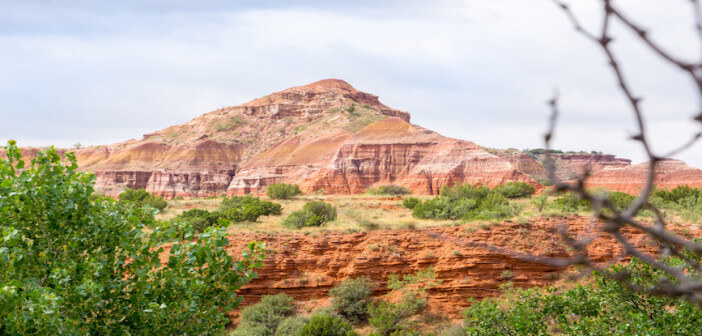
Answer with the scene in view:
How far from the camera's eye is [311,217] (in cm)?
2831

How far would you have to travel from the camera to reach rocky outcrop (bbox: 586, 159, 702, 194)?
176ft

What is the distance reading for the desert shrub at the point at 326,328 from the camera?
1766 cm

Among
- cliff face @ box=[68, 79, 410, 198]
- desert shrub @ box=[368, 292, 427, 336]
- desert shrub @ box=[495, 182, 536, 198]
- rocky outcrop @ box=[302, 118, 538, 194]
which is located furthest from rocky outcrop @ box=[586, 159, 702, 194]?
cliff face @ box=[68, 79, 410, 198]

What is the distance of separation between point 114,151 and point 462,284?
295ft

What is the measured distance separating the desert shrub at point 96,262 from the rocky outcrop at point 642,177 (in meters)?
53.1

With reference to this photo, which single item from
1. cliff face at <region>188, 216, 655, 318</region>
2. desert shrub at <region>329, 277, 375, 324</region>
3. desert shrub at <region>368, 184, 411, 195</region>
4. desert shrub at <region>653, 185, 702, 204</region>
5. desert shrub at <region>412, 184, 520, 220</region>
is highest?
desert shrub at <region>653, 185, 702, 204</region>

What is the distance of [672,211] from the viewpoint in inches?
1102

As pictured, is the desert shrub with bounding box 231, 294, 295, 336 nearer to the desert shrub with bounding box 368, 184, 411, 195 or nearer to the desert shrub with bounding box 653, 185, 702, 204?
the desert shrub with bounding box 653, 185, 702, 204

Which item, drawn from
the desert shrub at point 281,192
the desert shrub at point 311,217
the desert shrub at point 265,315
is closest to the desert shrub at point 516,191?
the desert shrub at point 311,217

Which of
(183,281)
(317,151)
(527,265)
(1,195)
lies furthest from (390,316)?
(317,151)

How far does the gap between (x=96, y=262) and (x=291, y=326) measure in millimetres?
13680

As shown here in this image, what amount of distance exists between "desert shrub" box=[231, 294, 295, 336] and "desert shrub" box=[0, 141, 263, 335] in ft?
41.8

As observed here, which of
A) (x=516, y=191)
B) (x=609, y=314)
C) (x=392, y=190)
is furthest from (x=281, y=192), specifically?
(x=609, y=314)

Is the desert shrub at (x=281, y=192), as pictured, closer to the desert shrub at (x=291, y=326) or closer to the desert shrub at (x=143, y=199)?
the desert shrub at (x=143, y=199)
